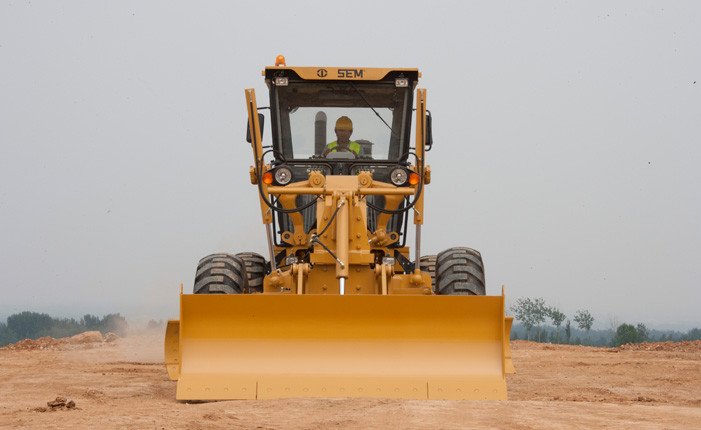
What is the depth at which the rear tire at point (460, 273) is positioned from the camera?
8.26 meters

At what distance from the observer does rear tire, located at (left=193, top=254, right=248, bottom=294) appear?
322 inches

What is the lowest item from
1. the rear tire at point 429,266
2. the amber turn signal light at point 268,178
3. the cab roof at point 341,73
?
the rear tire at point 429,266

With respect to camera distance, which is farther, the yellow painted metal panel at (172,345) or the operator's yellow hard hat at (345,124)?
the operator's yellow hard hat at (345,124)

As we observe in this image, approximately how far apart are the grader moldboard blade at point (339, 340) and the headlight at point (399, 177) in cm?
213

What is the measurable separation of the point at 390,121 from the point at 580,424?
15.8ft

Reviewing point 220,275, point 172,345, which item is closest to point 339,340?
point 172,345

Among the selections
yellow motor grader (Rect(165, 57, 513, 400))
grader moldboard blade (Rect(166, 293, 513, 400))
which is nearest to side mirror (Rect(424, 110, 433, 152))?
yellow motor grader (Rect(165, 57, 513, 400))

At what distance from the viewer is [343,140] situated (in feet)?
30.7

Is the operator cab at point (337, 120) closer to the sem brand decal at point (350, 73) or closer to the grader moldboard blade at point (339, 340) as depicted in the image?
the sem brand decal at point (350, 73)

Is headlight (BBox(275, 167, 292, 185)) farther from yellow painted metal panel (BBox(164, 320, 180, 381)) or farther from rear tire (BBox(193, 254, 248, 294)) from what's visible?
Answer: yellow painted metal panel (BBox(164, 320, 180, 381))

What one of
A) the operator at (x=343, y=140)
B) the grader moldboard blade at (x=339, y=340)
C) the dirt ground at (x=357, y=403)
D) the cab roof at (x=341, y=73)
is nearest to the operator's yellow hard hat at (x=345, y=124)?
the operator at (x=343, y=140)

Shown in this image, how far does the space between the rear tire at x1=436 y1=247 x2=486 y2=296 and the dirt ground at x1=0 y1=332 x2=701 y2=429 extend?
106 centimetres

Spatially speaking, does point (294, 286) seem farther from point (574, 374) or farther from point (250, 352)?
point (574, 374)

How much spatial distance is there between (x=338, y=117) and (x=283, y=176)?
1.01 m
